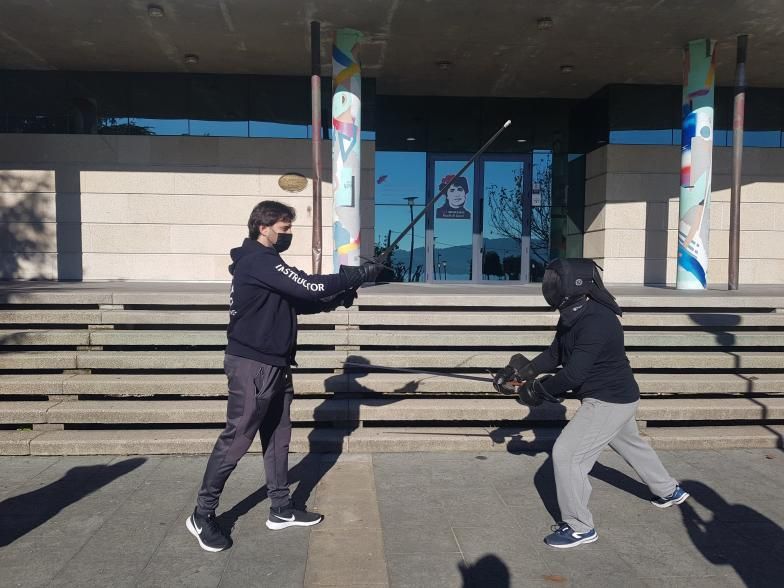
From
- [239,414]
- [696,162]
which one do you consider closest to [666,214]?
[696,162]

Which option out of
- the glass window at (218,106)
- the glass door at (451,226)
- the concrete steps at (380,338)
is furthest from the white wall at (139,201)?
the concrete steps at (380,338)

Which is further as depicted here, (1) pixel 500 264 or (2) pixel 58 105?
(1) pixel 500 264

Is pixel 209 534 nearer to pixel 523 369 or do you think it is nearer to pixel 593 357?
pixel 523 369

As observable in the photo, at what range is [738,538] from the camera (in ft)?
12.5

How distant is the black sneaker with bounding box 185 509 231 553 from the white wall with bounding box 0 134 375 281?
9.16m

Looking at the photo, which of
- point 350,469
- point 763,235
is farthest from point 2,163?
point 763,235

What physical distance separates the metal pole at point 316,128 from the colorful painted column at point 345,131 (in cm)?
31

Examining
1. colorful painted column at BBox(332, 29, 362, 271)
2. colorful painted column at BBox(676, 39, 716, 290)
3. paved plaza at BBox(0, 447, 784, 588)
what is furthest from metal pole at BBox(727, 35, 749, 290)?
colorful painted column at BBox(332, 29, 362, 271)

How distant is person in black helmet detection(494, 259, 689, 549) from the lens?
373 cm

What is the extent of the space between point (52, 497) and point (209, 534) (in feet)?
5.30

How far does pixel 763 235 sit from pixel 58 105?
1587 cm

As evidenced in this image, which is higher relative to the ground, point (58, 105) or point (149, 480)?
point (58, 105)

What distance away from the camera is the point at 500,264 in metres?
14.8

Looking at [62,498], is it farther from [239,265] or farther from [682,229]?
[682,229]
